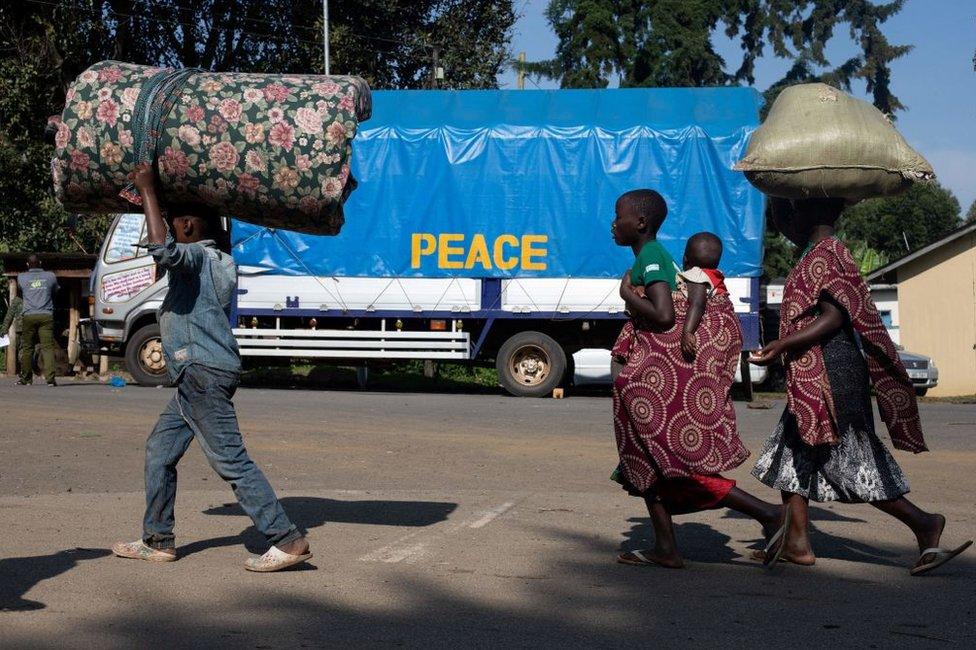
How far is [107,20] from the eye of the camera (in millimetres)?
29516

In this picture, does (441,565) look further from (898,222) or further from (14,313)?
(898,222)

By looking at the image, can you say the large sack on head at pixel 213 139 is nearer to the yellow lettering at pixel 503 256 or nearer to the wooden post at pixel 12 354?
the yellow lettering at pixel 503 256

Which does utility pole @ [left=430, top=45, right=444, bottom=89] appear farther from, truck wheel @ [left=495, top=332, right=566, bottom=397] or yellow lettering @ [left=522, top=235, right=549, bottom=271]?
truck wheel @ [left=495, top=332, right=566, bottom=397]

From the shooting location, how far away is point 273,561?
18.6ft

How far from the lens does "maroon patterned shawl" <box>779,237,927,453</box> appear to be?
5.86 metres

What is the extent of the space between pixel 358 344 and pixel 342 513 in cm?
1181

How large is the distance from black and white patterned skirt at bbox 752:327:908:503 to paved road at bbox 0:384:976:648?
0.37 meters

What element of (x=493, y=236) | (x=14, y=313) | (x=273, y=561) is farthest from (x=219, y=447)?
(x=14, y=313)

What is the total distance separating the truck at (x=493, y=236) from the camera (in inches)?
728

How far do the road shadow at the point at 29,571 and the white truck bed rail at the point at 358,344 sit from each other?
13.0 metres

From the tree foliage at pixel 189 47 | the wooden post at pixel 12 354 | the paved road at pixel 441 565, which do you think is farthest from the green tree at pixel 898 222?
the paved road at pixel 441 565

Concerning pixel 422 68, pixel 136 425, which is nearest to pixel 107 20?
pixel 422 68

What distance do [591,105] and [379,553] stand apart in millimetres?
13587

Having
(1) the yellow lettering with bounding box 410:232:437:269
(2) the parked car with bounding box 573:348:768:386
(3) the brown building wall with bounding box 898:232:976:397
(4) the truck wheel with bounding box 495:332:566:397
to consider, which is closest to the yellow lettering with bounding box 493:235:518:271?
(1) the yellow lettering with bounding box 410:232:437:269
